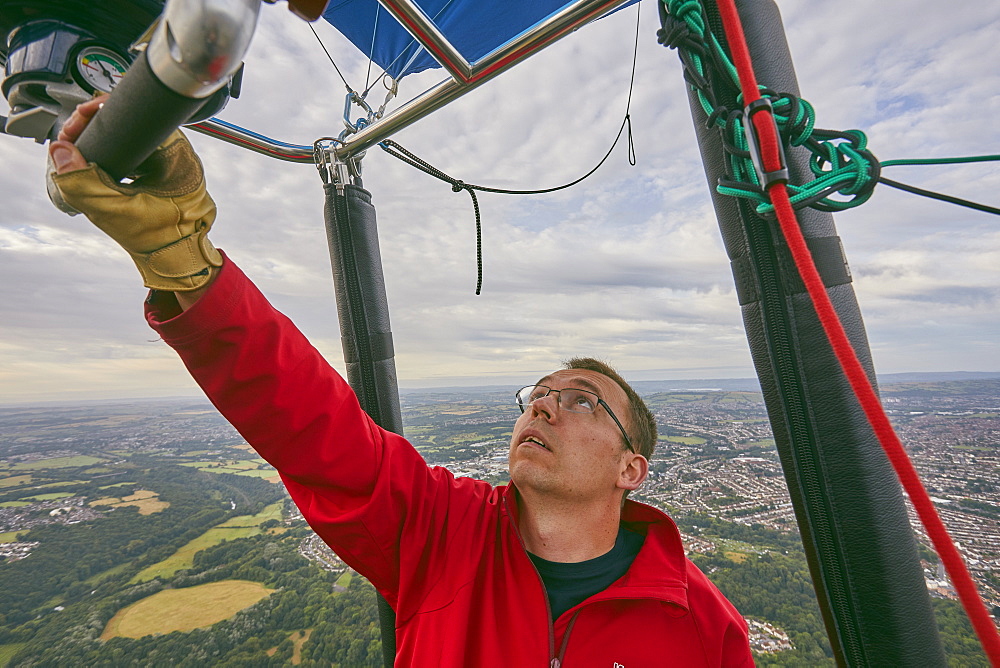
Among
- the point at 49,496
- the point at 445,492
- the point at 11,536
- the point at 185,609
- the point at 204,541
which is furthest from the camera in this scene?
the point at 49,496

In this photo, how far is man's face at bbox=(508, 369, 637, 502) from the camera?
176 cm

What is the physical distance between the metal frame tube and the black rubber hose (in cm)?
87

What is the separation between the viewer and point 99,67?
0.66 m

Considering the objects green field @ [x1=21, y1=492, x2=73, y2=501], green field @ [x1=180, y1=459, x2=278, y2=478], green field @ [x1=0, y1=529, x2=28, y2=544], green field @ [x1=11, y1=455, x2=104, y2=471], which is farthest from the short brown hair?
green field @ [x1=11, y1=455, x2=104, y2=471]

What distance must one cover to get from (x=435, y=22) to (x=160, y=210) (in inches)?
66.2

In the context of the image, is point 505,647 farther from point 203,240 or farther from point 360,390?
point 203,240

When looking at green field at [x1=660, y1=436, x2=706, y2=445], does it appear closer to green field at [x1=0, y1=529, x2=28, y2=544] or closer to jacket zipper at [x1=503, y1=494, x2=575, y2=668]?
jacket zipper at [x1=503, y1=494, x2=575, y2=668]

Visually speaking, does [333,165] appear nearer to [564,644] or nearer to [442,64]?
[442,64]

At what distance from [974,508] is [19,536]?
27.0 m

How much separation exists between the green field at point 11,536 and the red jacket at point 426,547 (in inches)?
989

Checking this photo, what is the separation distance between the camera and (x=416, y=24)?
118 cm

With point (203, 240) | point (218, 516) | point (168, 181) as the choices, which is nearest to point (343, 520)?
point (203, 240)

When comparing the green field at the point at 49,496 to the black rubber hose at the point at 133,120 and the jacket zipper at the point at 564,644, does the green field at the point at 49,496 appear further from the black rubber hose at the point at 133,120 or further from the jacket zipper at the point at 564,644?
the black rubber hose at the point at 133,120

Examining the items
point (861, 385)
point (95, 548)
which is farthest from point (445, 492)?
point (95, 548)
